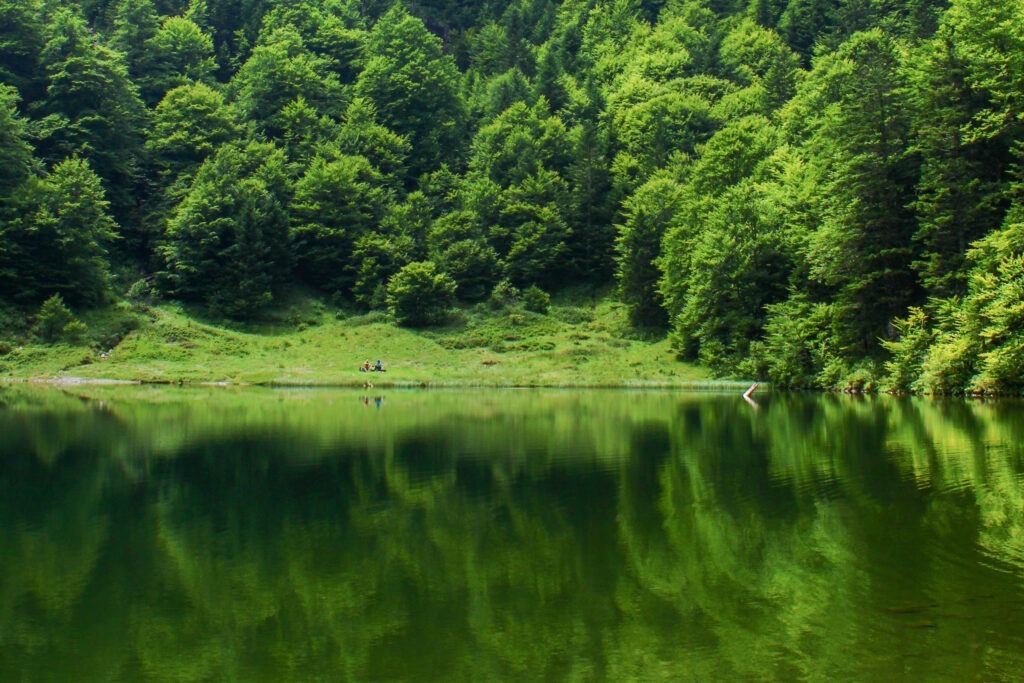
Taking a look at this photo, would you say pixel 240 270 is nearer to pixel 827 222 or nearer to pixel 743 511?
pixel 827 222

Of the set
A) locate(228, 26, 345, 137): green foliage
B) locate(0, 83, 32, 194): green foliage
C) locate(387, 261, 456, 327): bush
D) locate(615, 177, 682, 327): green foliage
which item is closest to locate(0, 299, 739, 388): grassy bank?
locate(387, 261, 456, 327): bush

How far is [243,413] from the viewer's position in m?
38.7

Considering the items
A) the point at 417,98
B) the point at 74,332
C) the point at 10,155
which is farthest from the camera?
the point at 417,98

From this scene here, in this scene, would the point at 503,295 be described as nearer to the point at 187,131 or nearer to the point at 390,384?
the point at 390,384

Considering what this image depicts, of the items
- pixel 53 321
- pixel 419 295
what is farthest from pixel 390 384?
pixel 53 321

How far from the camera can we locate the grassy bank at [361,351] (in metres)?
61.5

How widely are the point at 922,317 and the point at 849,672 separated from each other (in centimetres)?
4086

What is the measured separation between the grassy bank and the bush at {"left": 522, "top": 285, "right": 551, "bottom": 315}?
841mm

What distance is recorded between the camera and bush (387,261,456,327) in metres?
76.2

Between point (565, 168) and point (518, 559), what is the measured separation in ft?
270

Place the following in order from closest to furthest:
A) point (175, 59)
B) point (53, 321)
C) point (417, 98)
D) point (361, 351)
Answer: point (53, 321)
point (361, 351)
point (417, 98)
point (175, 59)

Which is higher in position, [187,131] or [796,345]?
[187,131]

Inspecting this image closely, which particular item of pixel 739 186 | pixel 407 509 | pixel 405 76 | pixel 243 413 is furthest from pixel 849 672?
pixel 405 76

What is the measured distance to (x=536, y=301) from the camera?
79500 millimetres
